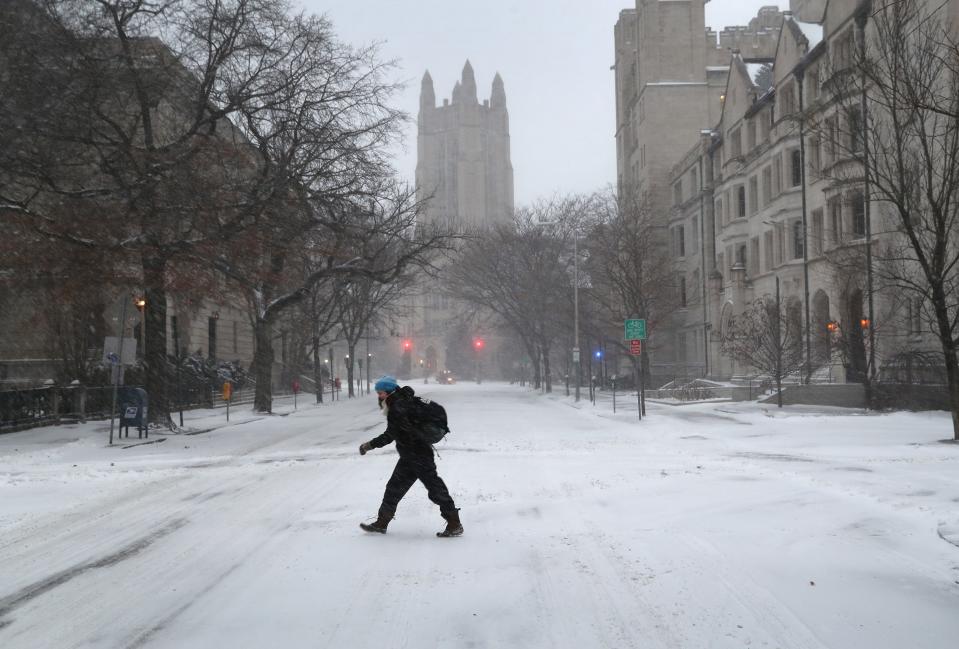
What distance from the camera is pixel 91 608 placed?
20.6ft

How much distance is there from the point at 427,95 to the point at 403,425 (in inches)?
6662

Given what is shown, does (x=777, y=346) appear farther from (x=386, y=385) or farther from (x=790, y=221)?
(x=386, y=385)

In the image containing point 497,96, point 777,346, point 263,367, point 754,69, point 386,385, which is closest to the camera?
point 386,385

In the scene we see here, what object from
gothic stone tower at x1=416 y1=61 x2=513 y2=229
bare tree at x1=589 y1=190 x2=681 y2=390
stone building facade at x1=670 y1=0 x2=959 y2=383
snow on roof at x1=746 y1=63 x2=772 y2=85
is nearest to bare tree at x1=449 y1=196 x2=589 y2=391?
bare tree at x1=589 y1=190 x2=681 y2=390

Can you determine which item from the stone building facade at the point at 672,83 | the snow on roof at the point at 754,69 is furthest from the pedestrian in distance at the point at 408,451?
the stone building facade at the point at 672,83

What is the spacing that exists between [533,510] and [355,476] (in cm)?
432

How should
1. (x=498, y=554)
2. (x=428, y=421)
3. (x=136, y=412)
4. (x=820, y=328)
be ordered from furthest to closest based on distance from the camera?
(x=820, y=328) → (x=136, y=412) → (x=428, y=421) → (x=498, y=554)

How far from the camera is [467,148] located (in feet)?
539

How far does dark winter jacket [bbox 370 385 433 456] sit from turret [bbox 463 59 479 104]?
162 m

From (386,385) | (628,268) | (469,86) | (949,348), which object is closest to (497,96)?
(469,86)

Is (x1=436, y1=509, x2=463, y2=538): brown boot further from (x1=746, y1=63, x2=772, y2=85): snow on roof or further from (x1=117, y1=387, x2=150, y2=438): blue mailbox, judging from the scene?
(x1=746, y1=63, x2=772, y2=85): snow on roof

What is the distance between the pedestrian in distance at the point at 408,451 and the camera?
27.7 ft

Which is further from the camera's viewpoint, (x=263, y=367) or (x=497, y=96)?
(x=497, y=96)

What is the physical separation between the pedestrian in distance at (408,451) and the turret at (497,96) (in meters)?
167
